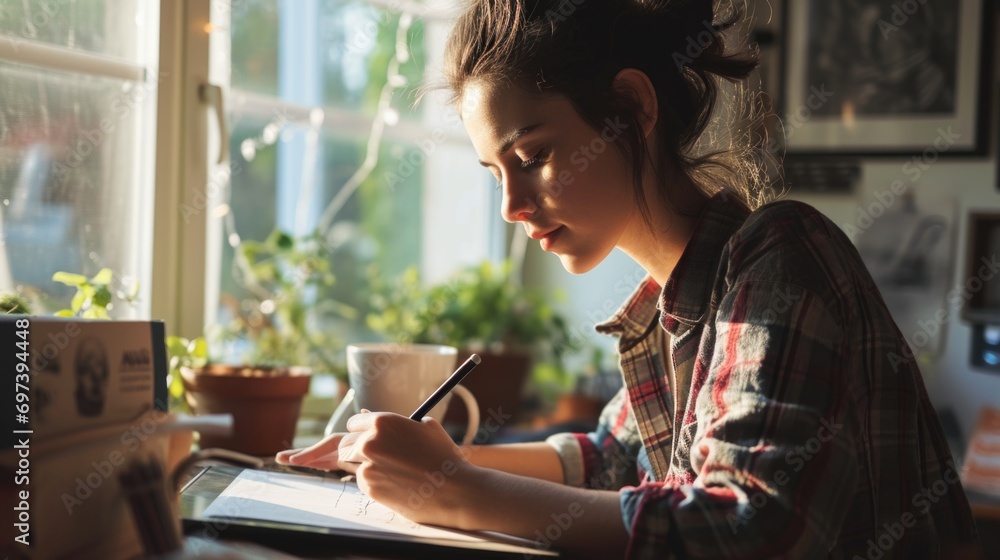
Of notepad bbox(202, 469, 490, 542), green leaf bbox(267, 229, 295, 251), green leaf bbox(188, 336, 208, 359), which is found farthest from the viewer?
green leaf bbox(267, 229, 295, 251)

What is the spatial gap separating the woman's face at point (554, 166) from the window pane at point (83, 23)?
557 mm

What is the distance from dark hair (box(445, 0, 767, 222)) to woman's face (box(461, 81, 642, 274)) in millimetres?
15

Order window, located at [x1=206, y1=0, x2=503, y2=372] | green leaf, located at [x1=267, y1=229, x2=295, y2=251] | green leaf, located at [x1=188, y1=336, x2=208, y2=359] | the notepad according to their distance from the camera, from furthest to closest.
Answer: window, located at [x1=206, y1=0, x2=503, y2=372]
green leaf, located at [x1=267, y1=229, x2=295, y2=251]
green leaf, located at [x1=188, y1=336, x2=208, y2=359]
the notepad

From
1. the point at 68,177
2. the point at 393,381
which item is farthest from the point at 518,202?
the point at 68,177

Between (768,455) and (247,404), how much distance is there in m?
0.67

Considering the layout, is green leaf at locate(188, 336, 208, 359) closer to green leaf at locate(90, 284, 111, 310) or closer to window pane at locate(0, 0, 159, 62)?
green leaf at locate(90, 284, 111, 310)

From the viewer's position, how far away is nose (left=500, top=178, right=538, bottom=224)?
0.96 metres

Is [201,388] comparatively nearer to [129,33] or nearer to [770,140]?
[129,33]

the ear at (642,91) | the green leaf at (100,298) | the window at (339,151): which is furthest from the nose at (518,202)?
the window at (339,151)

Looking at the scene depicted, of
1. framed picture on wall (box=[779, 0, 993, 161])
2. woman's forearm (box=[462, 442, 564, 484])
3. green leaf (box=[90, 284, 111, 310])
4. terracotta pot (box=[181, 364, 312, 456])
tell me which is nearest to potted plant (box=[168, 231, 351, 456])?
terracotta pot (box=[181, 364, 312, 456])

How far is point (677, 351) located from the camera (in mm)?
973

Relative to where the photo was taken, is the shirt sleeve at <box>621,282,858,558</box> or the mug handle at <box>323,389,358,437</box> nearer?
the shirt sleeve at <box>621,282,858,558</box>

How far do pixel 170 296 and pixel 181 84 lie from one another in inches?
12.8

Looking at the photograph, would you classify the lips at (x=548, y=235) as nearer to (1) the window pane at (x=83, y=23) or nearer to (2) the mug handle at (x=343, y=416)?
(2) the mug handle at (x=343, y=416)
